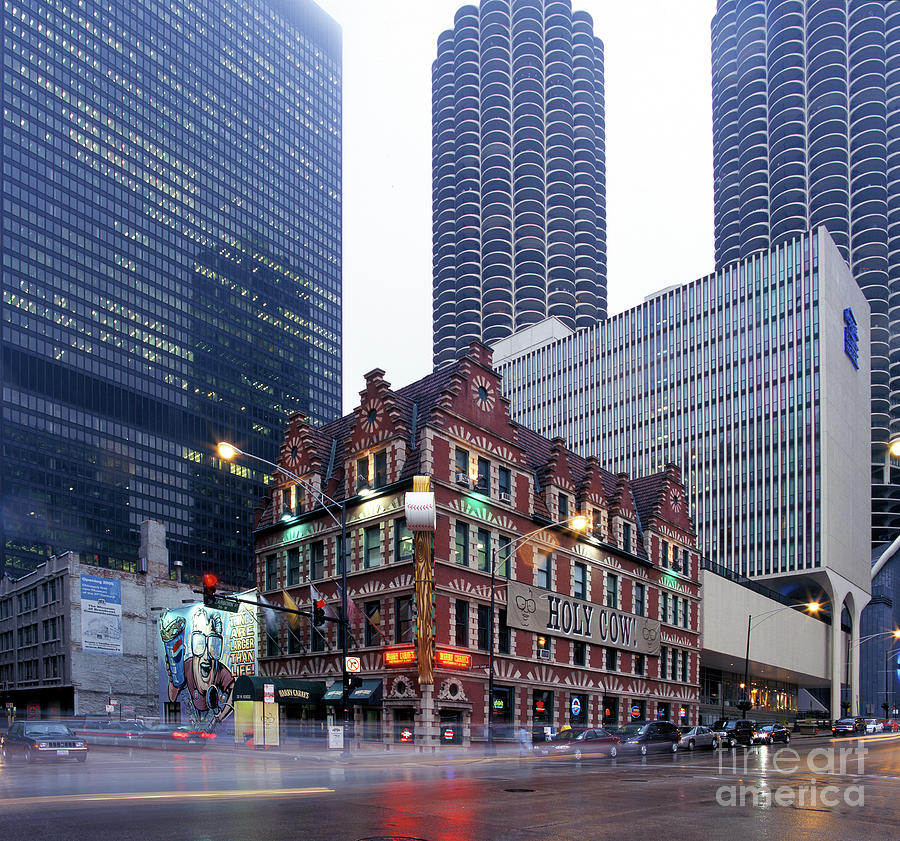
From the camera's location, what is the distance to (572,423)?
15038 cm

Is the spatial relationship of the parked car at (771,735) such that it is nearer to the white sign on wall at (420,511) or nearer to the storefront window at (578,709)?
the storefront window at (578,709)

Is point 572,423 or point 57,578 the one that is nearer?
point 57,578

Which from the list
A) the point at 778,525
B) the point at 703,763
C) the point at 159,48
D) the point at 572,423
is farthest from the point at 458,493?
the point at 159,48

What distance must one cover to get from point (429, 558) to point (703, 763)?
14401 mm

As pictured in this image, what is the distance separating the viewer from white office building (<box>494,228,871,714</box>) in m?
117

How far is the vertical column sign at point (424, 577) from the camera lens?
131 feet

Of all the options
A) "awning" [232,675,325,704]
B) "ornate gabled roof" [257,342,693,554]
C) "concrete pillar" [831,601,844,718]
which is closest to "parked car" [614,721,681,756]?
"ornate gabled roof" [257,342,693,554]

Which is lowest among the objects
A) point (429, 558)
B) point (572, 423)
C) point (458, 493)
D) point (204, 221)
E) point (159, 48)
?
point (429, 558)

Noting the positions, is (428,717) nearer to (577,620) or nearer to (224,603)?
(224,603)

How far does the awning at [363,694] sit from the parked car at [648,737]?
36.8 feet

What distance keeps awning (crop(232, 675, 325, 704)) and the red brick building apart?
1.21 metres

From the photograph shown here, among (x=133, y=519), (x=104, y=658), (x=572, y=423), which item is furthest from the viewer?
(x=133, y=519)

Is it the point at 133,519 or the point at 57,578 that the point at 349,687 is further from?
the point at 133,519

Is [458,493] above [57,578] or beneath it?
above
